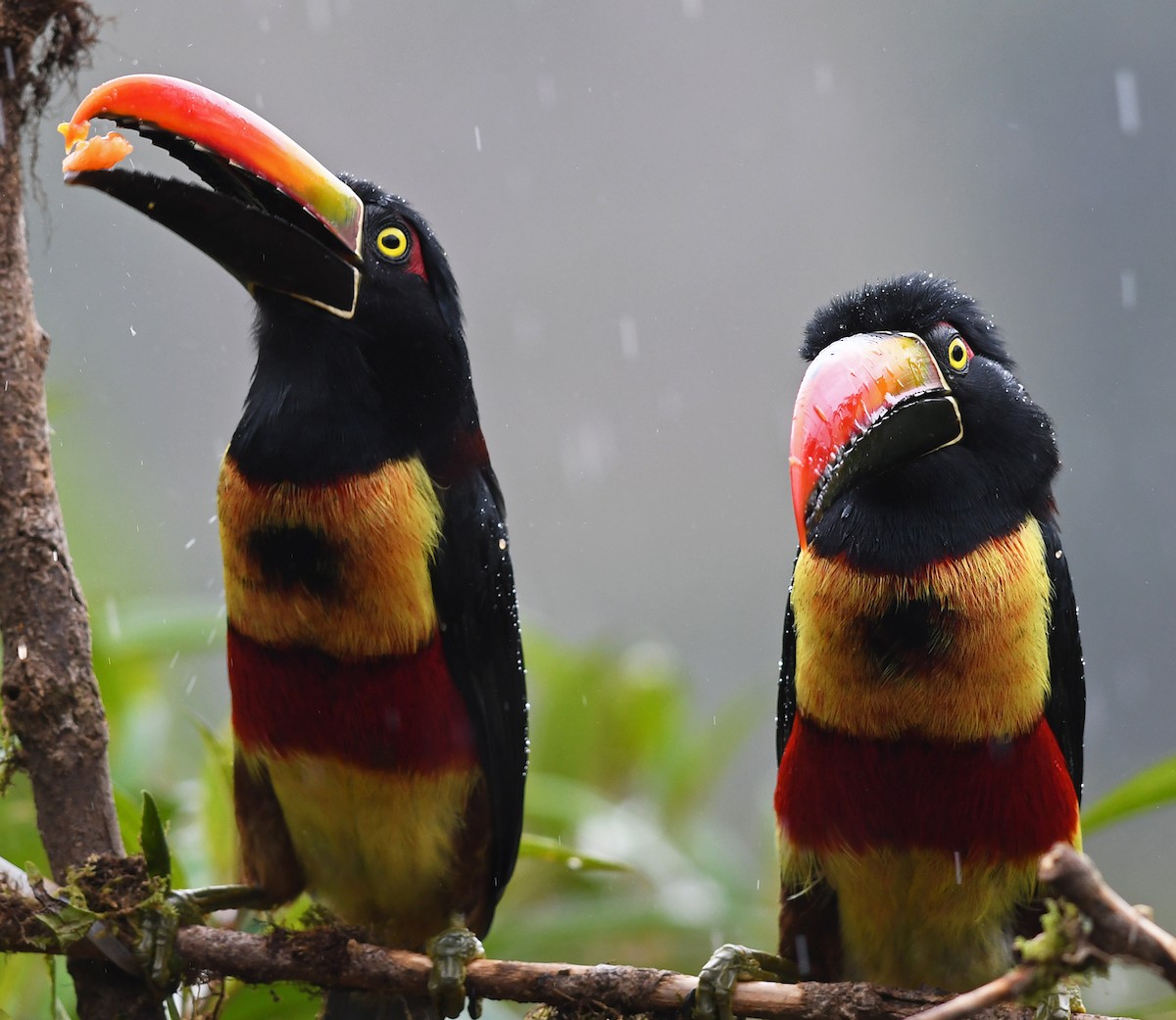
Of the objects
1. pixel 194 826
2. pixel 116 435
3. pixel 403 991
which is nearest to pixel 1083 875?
pixel 403 991

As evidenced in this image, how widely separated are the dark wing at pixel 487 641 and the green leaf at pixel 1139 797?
3.33 feet

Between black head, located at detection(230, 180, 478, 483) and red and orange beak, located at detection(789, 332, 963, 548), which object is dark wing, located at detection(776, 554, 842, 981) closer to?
red and orange beak, located at detection(789, 332, 963, 548)

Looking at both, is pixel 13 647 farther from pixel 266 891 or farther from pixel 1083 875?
pixel 1083 875

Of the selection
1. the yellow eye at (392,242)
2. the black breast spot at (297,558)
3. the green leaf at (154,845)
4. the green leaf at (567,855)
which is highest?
the yellow eye at (392,242)

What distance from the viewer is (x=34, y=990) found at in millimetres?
2857

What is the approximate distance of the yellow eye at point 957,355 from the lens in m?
2.50

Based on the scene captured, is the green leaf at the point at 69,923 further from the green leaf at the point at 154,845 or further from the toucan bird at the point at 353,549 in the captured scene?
the toucan bird at the point at 353,549

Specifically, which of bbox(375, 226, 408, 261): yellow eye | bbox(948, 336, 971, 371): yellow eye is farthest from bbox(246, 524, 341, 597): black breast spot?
bbox(948, 336, 971, 371): yellow eye

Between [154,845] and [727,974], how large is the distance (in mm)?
929

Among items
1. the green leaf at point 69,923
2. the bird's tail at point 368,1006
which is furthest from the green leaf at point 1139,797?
the green leaf at point 69,923

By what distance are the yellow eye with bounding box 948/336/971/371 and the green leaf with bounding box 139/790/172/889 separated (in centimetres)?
148

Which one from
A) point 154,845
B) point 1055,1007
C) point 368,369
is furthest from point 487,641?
point 1055,1007

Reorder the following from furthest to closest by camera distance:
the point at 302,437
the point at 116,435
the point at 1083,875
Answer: the point at 116,435, the point at 302,437, the point at 1083,875

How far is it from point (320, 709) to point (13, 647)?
1.67ft
